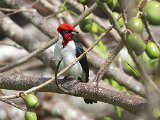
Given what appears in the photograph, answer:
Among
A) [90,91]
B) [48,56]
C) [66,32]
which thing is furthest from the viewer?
[48,56]

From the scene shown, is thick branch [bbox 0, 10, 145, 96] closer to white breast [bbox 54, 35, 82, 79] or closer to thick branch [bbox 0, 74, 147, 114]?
white breast [bbox 54, 35, 82, 79]

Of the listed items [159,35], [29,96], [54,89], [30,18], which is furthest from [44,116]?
[29,96]

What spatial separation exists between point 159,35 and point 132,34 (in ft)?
18.7

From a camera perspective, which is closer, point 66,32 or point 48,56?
point 66,32

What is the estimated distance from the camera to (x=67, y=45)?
12.9 feet

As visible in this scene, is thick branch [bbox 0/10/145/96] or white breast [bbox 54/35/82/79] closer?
white breast [bbox 54/35/82/79]

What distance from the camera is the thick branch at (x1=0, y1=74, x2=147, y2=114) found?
8.46 ft

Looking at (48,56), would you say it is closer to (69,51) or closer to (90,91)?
(69,51)

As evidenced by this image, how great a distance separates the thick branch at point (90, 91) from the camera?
2580 millimetres

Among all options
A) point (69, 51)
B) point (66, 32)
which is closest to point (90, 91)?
point (66, 32)

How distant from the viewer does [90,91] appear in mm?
2664

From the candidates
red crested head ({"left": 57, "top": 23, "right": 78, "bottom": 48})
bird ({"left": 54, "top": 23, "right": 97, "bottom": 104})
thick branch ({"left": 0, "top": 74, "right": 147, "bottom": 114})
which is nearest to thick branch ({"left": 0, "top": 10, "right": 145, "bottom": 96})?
bird ({"left": 54, "top": 23, "right": 97, "bottom": 104})

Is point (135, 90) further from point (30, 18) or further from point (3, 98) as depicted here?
point (3, 98)

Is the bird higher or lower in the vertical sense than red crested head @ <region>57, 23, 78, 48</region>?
lower
